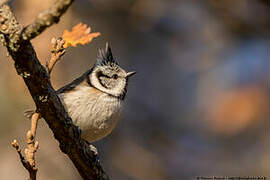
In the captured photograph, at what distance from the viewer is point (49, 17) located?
2137 millimetres

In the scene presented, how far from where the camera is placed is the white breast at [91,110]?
4.03 meters

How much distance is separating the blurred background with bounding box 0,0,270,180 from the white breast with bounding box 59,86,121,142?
64.8 inches

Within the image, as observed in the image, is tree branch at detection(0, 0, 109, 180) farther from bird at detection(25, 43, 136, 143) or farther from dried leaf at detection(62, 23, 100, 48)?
bird at detection(25, 43, 136, 143)

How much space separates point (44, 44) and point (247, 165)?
3744 millimetres

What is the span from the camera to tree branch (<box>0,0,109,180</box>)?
2.32m

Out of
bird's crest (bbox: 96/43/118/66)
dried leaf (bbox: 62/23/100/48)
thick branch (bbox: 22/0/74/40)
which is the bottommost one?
thick branch (bbox: 22/0/74/40)

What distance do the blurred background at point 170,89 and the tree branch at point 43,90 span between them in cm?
240

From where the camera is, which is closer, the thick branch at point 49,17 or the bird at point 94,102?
the thick branch at point 49,17

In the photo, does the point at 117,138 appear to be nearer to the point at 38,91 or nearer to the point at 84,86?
the point at 84,86

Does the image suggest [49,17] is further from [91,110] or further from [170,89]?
[170,89]

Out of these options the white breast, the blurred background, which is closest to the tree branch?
the white breast

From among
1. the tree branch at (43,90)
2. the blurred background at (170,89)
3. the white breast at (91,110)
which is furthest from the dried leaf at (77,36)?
the blurred background at (170,89)

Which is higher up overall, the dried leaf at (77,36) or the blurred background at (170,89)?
the blurred background at (170,89)

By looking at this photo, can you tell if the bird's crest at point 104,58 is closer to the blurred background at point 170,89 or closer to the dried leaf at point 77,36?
the blurred background at point 170,89
